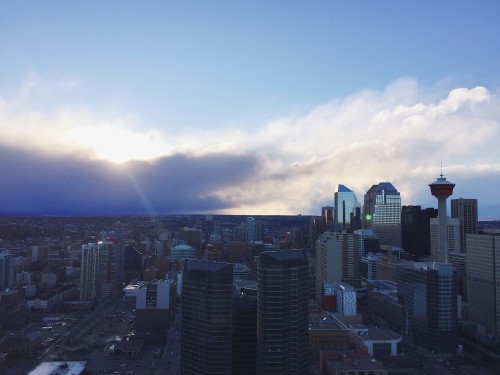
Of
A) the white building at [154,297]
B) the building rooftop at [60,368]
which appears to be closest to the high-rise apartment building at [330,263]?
the white building at [154,297]

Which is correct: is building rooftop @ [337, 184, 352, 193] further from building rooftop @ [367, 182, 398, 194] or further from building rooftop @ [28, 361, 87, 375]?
building rooftop @ [28, 361, 87, 375]

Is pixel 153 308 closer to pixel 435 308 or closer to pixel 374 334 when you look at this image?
pixel 374 334

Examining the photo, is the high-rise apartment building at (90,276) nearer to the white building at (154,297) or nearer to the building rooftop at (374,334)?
the white building at (154,297)

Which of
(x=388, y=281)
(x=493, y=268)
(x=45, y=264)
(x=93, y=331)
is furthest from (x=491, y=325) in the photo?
(x=45, y=264)

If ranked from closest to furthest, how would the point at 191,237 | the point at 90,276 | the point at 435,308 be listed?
the point at 435,308 → the point at 90,276 → the point at 191,237

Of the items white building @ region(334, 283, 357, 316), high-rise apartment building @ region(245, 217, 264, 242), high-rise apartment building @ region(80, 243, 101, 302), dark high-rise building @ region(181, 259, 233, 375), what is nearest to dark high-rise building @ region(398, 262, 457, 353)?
white building @ region(334, 283, 357, 316)

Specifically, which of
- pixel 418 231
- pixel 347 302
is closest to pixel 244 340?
pixel 347 302
